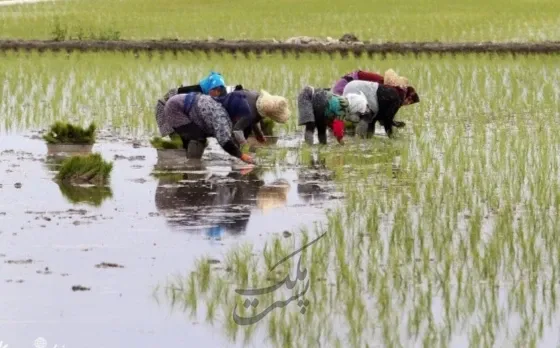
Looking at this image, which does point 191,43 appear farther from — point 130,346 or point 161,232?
point 130,346

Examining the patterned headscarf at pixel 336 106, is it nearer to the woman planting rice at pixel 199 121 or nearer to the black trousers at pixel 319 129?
the black trousers at pixel 319 129

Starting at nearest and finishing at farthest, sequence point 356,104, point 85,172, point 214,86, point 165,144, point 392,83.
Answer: point 85,172, point 214,86, point 165,144, point 356,104, point 392,83

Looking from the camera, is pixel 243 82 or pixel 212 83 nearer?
pixel 212 83

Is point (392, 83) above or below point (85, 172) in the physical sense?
above

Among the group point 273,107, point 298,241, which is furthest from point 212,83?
point 298,241

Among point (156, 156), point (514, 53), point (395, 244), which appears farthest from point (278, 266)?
point (514, 53)

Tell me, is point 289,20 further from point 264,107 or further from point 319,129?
point 264,107

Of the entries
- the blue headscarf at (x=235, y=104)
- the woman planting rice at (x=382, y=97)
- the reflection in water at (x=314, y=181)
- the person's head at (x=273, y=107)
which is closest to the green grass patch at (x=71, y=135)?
the blue headscarf at (x=235, y=104)

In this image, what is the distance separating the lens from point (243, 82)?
14.7 meters

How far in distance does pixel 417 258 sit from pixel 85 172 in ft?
10.3

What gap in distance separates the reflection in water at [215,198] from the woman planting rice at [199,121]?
265mm

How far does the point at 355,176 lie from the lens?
28.9ft

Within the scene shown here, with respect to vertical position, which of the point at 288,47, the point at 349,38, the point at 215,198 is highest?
the point at 349,38

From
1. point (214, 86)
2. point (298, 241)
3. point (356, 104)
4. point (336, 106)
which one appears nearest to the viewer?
point (298, 241)
